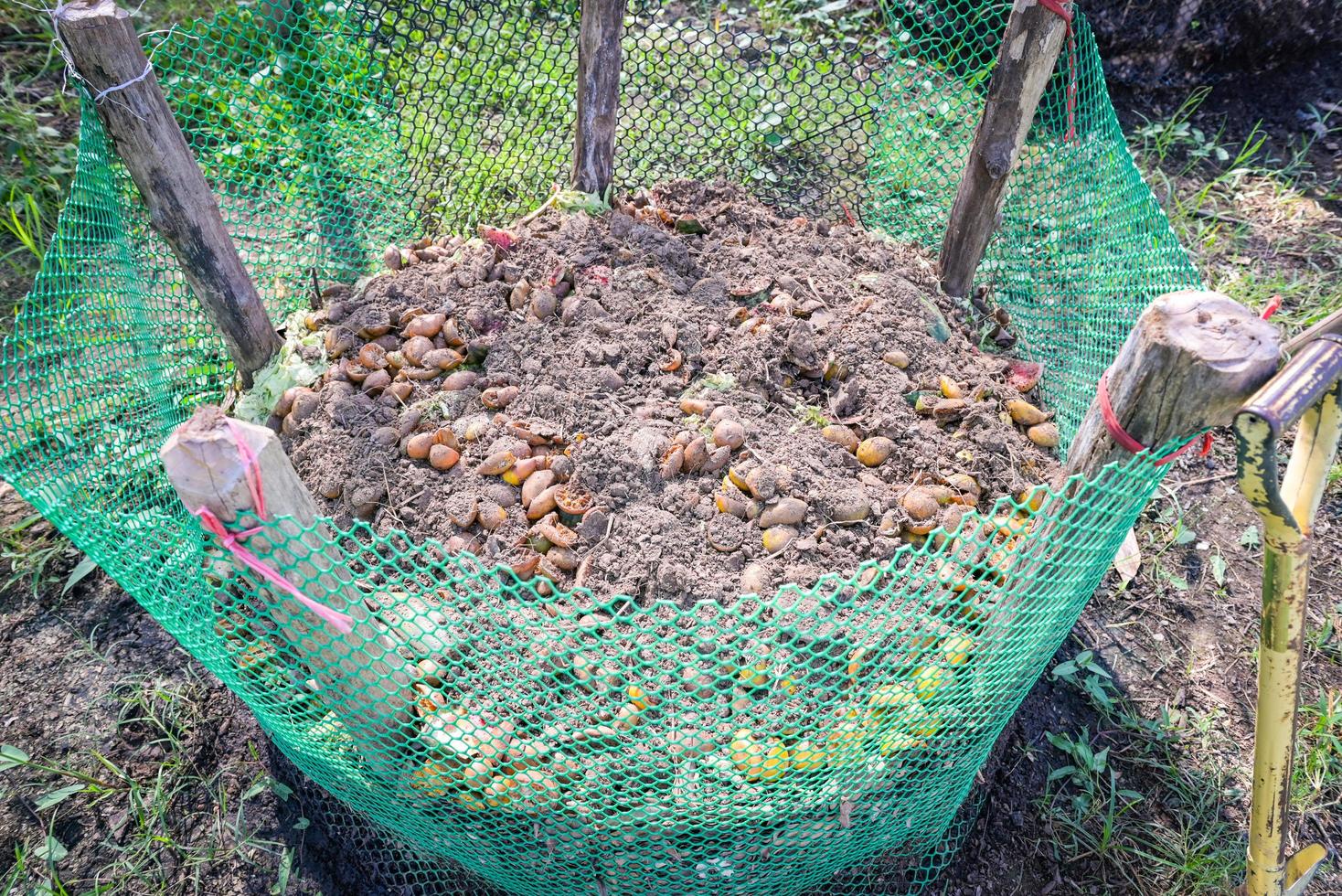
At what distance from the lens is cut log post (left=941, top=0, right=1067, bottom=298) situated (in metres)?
2.32

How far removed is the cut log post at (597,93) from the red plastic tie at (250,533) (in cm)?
186

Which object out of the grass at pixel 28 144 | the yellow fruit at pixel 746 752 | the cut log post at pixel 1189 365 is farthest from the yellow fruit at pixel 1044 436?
the grass at pixel 28 144

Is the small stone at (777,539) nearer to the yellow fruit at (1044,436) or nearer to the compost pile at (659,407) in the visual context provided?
the compost pile at (659,407)

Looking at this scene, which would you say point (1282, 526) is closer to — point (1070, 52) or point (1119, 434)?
point (1119, 434)

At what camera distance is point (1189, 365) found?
1390 mm

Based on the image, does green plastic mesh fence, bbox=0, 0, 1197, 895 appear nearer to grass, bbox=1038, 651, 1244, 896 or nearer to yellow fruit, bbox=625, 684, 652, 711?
yellow fruit, bbox=625, 684, 652, 711

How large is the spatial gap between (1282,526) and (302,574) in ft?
5.06

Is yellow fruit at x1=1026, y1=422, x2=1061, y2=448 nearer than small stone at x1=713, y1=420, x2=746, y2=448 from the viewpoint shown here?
No

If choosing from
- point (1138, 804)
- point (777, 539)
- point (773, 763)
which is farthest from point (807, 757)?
point (1138, 804)

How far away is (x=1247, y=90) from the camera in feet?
13.1

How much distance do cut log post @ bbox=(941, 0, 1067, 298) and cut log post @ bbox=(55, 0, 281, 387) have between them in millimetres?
2060

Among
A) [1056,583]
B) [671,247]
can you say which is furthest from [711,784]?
[671,247]

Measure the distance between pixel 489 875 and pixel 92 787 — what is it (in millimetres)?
994

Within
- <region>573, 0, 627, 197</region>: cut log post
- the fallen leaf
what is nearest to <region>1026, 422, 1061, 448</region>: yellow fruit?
the fallen leaf
